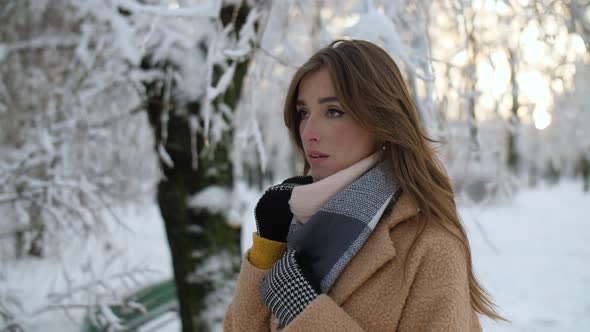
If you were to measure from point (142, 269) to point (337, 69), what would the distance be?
2331 millimetres

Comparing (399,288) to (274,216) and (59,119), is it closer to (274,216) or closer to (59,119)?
(274,216)

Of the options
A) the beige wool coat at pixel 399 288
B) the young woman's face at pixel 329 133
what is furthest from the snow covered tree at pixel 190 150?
the beige wool coat at pixel 399 288

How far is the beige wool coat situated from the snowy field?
0.82m

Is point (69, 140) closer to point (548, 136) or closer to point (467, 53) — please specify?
point (467, 53)

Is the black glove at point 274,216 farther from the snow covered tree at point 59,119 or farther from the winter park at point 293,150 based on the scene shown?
the snow covered tree at point 59,119

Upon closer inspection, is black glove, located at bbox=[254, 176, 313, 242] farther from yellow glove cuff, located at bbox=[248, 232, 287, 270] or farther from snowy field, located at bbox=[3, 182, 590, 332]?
snowy field, located at bbox=[3, 182, 590, 332]

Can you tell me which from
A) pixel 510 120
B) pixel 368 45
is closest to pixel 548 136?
pixel 510 120

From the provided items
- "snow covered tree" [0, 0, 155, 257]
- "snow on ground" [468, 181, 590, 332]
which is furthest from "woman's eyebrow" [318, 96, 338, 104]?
"snow covered tree" [0, 0, 155, 257]

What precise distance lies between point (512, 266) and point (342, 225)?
23.3ft

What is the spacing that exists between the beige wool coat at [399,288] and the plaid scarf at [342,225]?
4cm

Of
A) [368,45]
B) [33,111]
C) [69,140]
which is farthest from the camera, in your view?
[33,111]

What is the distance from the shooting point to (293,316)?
1266mm

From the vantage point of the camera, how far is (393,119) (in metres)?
1.34

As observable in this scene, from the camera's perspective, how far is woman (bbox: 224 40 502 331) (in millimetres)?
1207
